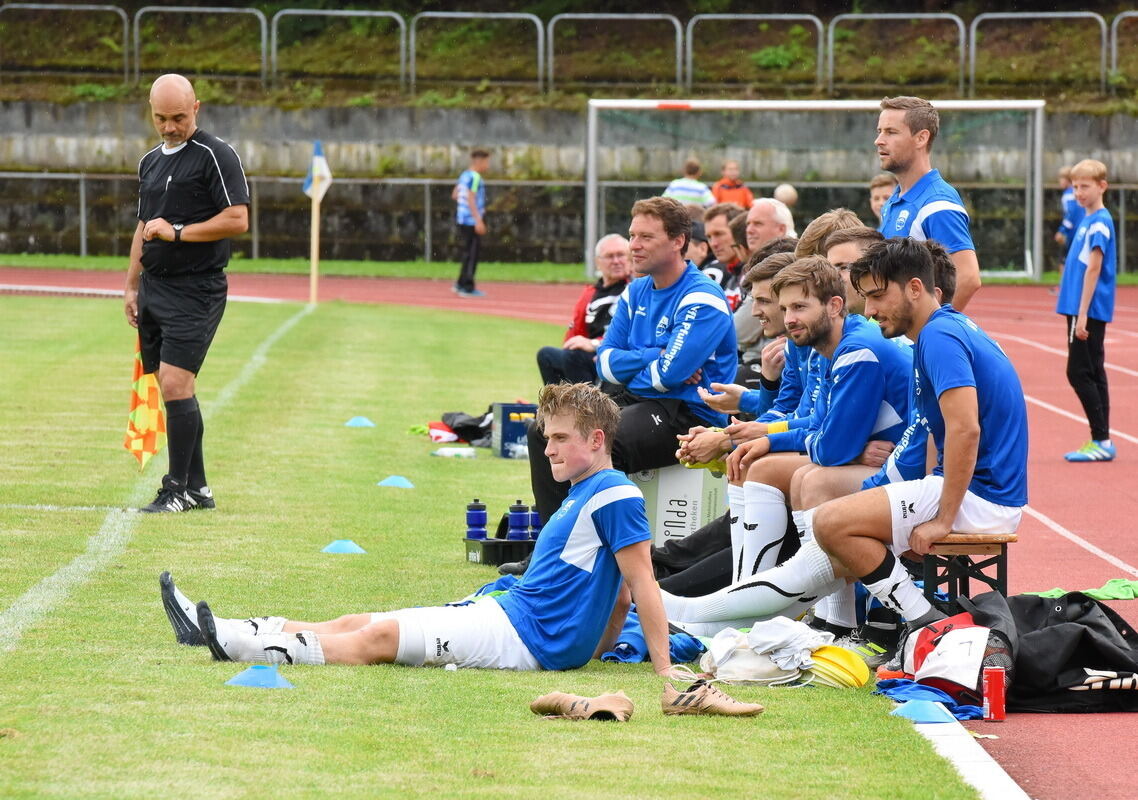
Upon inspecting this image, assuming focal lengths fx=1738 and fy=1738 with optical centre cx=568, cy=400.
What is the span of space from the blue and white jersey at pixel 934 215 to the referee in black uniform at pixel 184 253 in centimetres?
329

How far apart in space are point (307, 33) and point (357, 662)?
34148mm

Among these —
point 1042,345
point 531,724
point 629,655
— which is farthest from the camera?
point 1042,345

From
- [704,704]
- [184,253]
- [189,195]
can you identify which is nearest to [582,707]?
[704,704]

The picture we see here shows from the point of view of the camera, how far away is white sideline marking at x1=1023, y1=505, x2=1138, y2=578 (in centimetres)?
820

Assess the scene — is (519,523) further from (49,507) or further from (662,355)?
(49,507)

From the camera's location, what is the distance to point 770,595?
6352 mm

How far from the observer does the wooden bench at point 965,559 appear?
593 cm

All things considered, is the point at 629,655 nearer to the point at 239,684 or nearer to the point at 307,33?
the point at 239,684

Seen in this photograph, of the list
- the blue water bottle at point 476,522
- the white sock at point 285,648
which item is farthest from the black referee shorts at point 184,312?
the white sock at point 285,648

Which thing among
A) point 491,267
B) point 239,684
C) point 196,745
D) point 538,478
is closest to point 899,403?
point 538,478

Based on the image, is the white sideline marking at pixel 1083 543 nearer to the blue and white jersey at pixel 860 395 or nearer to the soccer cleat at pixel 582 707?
the blue and white jersey at pixel 860 395

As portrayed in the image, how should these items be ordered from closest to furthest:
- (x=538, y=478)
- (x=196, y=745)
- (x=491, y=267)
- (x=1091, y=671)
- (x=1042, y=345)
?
(x=196, y=745) → (x=1091, y=671) → (x=538, y=478) → (x=1042, y=345) → (x=491, y=267)

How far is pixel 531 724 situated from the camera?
196 inches

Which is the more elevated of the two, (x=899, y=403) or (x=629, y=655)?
(x=899, y=403)
